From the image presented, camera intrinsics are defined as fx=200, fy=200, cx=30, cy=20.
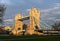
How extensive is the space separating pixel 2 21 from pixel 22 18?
17880mm

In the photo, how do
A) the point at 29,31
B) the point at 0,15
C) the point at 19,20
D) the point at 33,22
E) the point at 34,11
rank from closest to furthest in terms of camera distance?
the point at 29,31
the point at 33,22
the point at 34,11
the point at 19,20
the point at 0,15

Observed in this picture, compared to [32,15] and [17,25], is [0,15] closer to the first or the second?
[17,25]

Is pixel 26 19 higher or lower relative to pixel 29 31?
higher

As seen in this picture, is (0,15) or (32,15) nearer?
(32,15)

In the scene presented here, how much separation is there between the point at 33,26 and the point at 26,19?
9.70 m

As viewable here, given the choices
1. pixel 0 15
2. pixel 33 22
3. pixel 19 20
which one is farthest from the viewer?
pixel 0 15

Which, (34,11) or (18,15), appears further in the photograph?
(18,15)

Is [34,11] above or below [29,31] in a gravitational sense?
above

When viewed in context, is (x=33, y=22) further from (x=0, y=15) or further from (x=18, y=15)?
(x=0, y=15)

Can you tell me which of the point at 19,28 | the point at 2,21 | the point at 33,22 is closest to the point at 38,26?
the point at 33,22

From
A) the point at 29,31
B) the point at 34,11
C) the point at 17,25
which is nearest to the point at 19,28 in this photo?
the point at 17,25

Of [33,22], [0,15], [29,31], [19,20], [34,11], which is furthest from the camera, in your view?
[0,15]

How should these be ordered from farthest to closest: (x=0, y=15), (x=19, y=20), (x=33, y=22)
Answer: (x=0, y=15) < (x=19, y=20) < (x=33, y=22)

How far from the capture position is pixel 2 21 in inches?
4065
